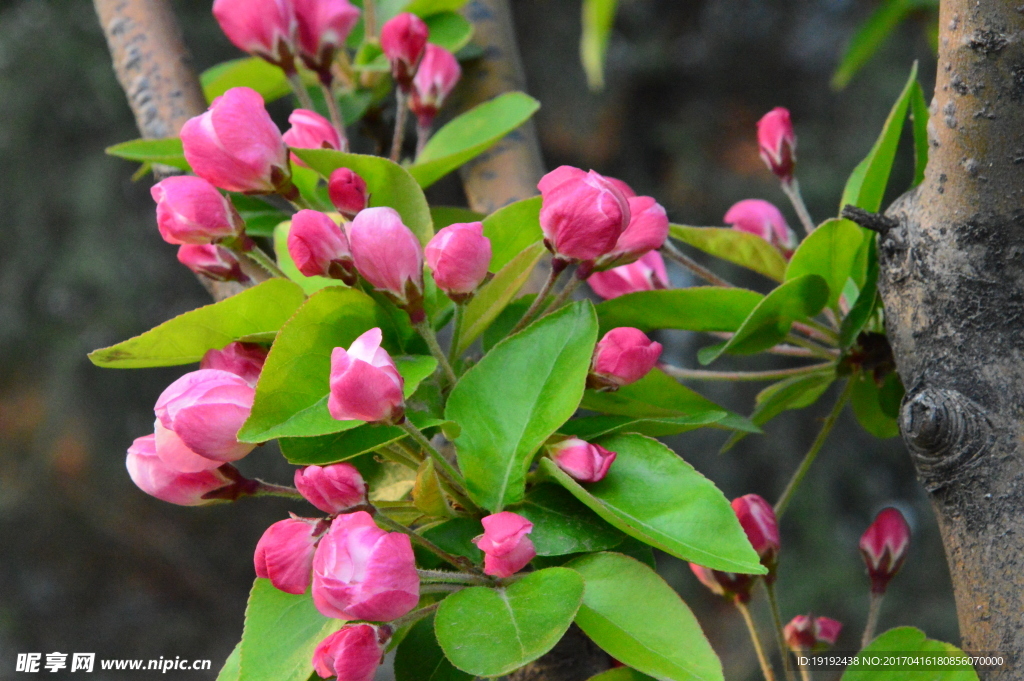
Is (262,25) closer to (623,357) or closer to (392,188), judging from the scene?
(392,188)

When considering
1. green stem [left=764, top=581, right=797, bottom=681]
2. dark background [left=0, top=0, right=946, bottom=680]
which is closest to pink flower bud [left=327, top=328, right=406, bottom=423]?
green stem [left=764, top=581, right=797, bottom=681]

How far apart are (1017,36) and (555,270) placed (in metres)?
0.21

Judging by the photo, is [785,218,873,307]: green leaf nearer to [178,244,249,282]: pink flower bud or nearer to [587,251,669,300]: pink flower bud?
[587,251,669,300]: pink flower bud

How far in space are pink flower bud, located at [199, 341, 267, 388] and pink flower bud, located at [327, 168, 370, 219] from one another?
78 millimetres

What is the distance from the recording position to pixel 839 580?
73.9 inches

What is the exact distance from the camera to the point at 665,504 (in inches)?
14.0

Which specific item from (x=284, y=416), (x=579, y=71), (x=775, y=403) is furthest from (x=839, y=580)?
(x=284, y=416)

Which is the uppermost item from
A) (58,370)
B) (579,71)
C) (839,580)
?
(579,71)

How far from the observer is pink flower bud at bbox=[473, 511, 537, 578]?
325 millimetres

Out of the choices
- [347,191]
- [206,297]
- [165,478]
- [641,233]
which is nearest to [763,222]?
[641,233]

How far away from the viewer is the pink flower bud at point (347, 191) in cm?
40

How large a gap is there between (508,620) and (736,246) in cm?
26

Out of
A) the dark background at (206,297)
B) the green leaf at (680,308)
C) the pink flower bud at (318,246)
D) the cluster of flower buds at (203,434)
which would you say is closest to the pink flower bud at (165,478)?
the cluster of flower buds at (203,434)

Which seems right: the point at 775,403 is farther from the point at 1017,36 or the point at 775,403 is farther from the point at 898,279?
the point at 1017,36
